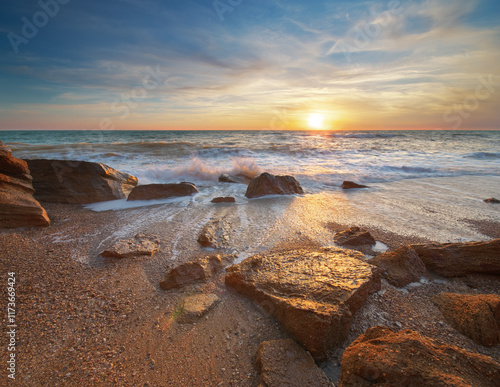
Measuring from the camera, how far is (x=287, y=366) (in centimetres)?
172

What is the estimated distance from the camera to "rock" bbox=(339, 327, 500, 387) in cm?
126

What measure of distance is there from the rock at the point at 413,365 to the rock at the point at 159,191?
212 inches

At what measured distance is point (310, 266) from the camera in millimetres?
2633

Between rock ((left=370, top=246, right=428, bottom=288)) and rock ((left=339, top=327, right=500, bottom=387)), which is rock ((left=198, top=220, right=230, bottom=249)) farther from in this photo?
rock ((left=339, top=327, right=500, bottom=387))

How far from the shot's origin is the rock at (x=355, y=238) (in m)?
3.61

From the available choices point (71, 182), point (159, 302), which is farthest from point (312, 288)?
point (71, 182)

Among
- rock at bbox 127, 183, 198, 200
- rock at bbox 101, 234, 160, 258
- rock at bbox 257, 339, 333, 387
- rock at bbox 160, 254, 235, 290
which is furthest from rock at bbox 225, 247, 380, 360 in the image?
rock at bbox 127, 183, 198, 200

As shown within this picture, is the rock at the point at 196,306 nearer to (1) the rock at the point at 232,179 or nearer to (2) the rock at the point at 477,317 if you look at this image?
(2) the rock at the point at 477,317

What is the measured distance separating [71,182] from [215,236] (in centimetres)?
412

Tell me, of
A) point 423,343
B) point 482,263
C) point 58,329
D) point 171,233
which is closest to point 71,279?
point 58,329

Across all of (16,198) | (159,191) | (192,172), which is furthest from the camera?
(192,172)

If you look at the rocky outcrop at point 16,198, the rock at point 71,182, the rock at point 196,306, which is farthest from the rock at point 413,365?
the rock at point 71,182

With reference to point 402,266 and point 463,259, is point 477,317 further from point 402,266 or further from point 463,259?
point 463,259

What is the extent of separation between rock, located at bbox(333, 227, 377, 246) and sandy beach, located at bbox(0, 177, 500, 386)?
5.2 inches
